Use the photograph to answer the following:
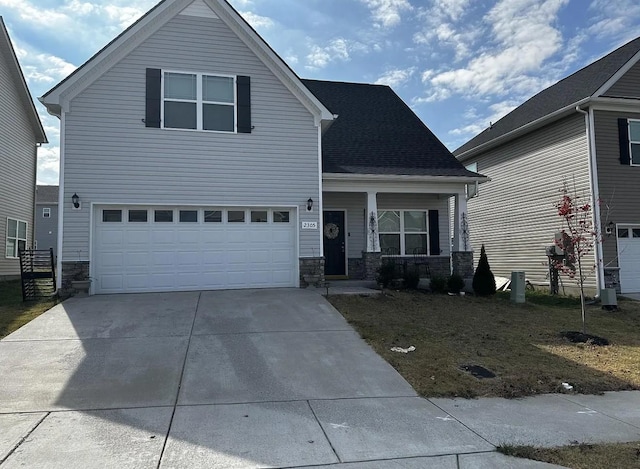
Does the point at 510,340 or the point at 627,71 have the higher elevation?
the point at 627,71

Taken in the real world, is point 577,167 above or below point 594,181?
above

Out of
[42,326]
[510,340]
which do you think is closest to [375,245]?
[510,340]

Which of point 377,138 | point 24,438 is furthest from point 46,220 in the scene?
point 24,438

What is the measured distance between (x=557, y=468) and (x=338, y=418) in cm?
208

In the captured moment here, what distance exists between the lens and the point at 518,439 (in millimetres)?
4492

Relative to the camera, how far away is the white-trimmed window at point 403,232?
1540 cm

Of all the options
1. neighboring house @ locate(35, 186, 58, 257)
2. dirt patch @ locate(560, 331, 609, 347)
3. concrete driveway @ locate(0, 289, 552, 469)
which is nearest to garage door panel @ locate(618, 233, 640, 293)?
dirt patch @ locate(560, 331, 609, 347)

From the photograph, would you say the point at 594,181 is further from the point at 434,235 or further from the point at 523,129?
the point at 434,235

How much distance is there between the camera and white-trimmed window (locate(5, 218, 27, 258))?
671 inches

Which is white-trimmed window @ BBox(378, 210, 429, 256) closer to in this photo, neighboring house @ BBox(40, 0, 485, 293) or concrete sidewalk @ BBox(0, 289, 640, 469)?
neighboring house @ BBox(40, 0, 485, 293)

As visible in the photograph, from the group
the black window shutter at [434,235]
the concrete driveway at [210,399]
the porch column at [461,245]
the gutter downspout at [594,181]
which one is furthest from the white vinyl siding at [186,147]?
the gutter downspout at [594,181]

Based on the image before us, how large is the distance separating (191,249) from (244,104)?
4.09 m

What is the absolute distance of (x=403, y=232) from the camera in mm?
15539

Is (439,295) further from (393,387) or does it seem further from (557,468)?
(557,468)
